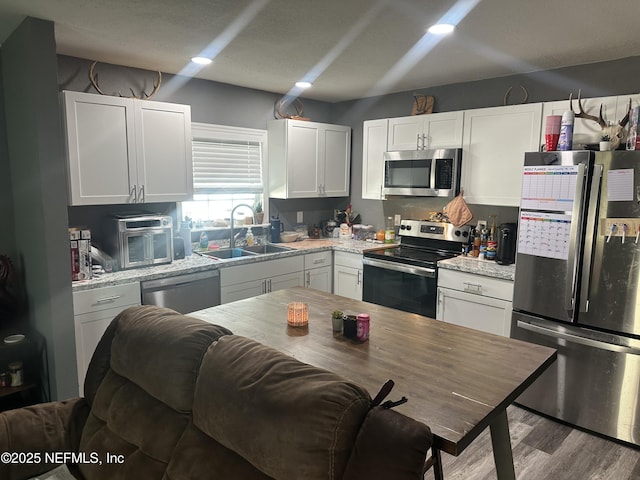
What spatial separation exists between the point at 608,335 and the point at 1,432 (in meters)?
3.14

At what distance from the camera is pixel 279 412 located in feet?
3.75

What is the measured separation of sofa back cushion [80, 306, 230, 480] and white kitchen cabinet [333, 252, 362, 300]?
2.64 metres

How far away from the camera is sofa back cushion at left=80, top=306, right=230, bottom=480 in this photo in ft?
4.74

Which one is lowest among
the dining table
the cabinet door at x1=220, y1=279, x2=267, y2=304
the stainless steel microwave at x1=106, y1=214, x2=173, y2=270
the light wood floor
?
the light wood floor

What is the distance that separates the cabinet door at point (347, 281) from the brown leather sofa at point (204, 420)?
2630 mm

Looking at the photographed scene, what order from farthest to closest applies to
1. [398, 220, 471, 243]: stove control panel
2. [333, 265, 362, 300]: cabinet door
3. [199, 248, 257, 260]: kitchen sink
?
[333, 265, 362, 300]: cabinet door < [199, 248, 257, 260]: kitchen sink < [398, 220, 471, 243]: stove control panel

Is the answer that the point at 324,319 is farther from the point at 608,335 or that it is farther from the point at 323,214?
the point at 323,214

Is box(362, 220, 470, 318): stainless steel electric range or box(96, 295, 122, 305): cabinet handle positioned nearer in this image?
box(96, 295, 122, 305): cabinet handle

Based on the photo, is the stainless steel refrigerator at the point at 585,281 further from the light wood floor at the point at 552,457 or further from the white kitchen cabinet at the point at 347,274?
the white kitchen cabinet at the point at 347,274

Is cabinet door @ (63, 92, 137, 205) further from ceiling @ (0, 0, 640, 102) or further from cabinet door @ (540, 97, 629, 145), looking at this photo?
cabinet door @ (540, 97, 629, 145)

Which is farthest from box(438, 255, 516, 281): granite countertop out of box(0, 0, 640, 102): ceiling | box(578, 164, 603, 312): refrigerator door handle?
box(0, 0, 640, 102): ceiling

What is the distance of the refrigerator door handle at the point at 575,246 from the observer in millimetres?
2641

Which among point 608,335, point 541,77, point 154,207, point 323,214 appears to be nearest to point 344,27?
point 541,77

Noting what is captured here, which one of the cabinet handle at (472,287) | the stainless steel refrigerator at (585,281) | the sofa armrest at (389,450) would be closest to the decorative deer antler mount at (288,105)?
the cabinet handle at (472,287)
